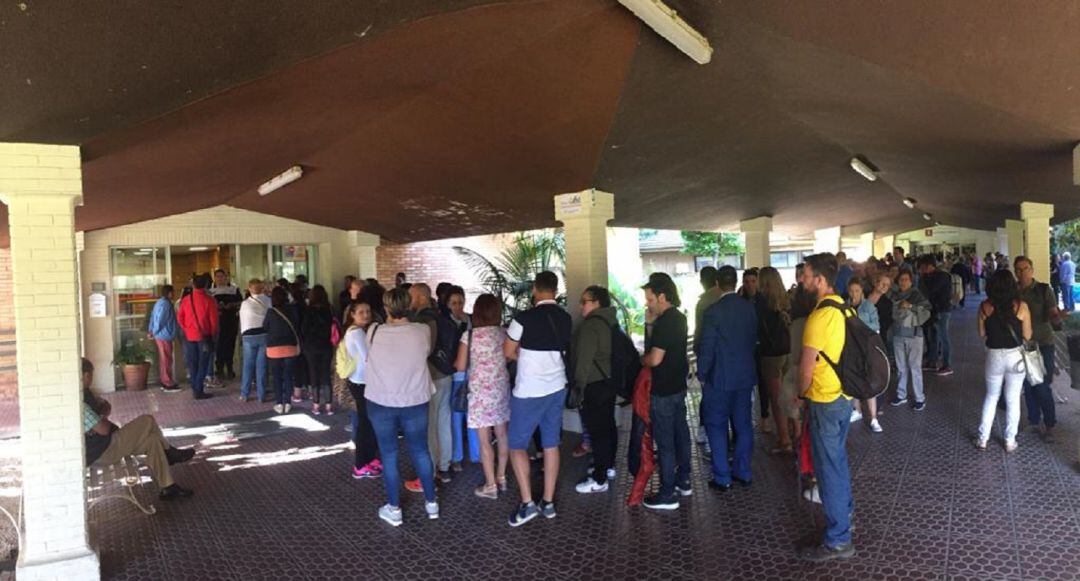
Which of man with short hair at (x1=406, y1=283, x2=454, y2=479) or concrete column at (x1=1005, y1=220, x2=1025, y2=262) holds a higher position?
concrete column at (x1=1005, y1=220, x2=1025, y2=262)

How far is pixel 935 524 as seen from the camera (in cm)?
410

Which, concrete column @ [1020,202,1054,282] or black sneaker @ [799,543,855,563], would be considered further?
concrete column @ [1020,202,1054,282]

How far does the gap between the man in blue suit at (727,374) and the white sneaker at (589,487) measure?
0.80 m

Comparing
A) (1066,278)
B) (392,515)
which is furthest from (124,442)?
(1066,278)

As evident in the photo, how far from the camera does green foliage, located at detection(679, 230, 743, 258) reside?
31.6m

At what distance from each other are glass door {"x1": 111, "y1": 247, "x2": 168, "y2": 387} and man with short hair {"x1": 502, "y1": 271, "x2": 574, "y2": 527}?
8453mm

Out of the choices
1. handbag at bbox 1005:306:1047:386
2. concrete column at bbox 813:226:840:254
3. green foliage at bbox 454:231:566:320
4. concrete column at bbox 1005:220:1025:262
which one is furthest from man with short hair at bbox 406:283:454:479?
concrete column at bbox 813:226:840:254

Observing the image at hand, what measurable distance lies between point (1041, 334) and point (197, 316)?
9.95 m

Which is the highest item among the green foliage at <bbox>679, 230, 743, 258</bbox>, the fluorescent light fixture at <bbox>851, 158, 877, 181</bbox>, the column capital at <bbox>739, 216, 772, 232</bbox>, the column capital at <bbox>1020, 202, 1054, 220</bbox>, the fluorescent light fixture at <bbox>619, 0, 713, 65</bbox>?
the green foliage at <bbox>679, 230, 743, 258</bbox>

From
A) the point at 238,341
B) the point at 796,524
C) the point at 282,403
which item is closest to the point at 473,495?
the point at 796,524

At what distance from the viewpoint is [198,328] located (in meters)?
9.30

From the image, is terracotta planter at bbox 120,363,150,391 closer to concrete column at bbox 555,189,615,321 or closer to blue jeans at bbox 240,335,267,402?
blue jeans at bbox 240,335,267,402

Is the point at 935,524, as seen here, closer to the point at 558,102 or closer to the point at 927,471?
the point at 927,471

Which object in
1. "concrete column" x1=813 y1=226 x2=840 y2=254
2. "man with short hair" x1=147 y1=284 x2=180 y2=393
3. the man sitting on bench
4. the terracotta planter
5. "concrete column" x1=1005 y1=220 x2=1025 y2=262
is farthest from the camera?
"concrete column" x1=813 y1=226 x2=840 y2=254
